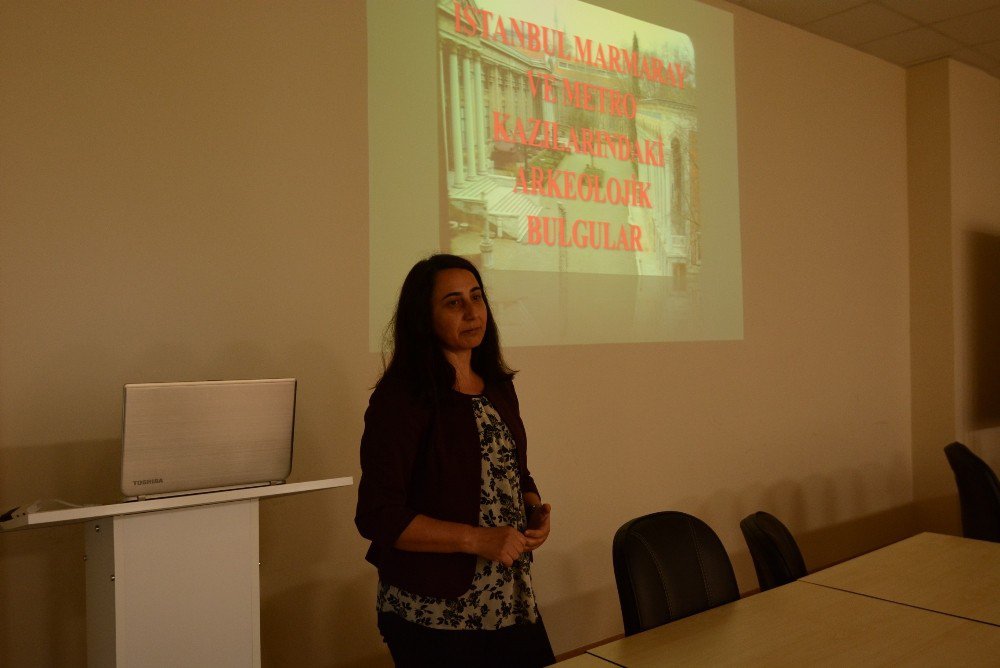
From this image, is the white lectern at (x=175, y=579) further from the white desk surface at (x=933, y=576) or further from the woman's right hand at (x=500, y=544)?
the white desk surface at (x=933, y=576)

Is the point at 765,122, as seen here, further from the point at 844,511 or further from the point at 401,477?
the point at 401,477

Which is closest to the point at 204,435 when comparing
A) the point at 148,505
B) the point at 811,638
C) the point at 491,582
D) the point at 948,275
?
the point at 148,505

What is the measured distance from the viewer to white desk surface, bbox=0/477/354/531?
1.49 meters

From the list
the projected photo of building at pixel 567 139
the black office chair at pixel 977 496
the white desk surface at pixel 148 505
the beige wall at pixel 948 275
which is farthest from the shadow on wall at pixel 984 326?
the white desk surface at pixel 148 505

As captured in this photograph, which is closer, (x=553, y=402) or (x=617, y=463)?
(x=553, y=402)

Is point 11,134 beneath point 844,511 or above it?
above

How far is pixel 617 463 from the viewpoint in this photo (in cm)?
359

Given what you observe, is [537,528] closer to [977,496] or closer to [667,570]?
[667,570]

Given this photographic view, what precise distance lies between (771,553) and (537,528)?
0.74m

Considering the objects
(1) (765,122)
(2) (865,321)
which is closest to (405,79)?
(1) (765,122)

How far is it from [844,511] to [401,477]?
3.98 metres

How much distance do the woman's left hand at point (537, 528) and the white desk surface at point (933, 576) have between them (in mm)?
768

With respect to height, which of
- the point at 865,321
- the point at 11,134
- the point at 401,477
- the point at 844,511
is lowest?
the point at 844,511

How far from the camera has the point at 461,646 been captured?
1.69 metres
